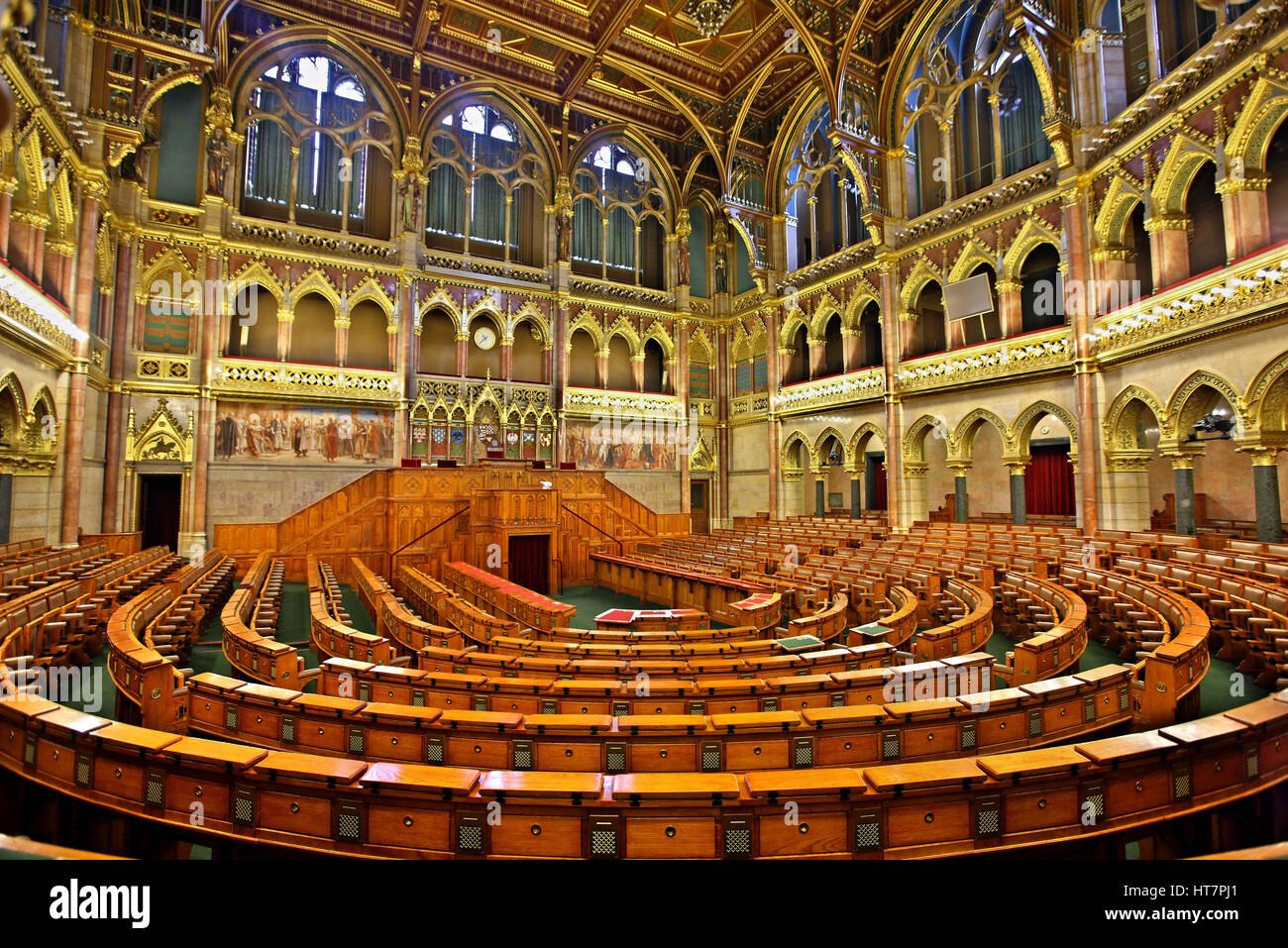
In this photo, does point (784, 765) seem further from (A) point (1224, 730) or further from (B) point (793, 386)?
(B) point (793, 386)

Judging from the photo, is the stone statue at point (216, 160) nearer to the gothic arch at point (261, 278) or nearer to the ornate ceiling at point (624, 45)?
the gothic arch at point (261, 278)

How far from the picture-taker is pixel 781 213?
22.0 m

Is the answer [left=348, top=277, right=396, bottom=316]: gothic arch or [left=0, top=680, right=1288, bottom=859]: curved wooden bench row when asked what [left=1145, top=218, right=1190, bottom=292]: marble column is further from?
[left=348, top=277, right=396, bottom=316]: gothic arch

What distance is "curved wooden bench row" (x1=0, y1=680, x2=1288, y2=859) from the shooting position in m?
2.85

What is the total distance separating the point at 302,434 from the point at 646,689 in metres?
16.1

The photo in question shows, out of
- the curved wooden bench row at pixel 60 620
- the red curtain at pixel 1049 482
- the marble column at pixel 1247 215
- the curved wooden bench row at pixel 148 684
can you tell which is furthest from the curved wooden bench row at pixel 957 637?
the red curtain at pixel 1049 482

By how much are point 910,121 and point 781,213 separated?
5220 millimetres

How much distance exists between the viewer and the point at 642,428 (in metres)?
22.6

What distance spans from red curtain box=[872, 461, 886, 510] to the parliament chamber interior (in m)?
0.22

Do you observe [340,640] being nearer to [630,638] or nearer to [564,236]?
[630,638]

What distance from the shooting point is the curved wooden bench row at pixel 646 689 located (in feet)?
15.6

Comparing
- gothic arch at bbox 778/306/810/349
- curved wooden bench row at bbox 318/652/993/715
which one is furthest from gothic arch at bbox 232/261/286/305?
curved wooden bench row at bbox 318/652/993/715

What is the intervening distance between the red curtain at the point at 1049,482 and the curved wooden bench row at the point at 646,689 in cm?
1600
